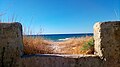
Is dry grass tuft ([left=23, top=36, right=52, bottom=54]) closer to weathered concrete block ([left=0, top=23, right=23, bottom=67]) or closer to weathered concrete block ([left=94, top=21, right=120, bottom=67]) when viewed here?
weathered concrete block ([left=0, top=23, right=23, bottom=67])

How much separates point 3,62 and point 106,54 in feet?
6.22

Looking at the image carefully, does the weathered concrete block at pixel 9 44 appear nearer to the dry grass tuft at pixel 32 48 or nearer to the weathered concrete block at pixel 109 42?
the dry grass tuft at pixel 32 48

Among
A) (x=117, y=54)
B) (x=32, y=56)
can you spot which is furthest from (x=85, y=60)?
(x=32, y=56)

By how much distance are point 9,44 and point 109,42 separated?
1.83m

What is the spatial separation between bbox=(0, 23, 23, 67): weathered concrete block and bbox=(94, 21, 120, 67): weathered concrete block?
152cm

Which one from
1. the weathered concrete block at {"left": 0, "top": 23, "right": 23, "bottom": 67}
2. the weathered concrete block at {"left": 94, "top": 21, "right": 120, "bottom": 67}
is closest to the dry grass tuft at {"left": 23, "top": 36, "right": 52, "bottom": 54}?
the weathered concrete block at {"left": 0, "top": 23, "right": 23, "bottom": 67}

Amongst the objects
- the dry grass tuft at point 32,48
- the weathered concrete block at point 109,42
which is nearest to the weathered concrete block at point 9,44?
the dry grass tuft at point 32,48

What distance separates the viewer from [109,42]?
4629 mm

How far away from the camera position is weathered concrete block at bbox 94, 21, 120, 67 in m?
4.62

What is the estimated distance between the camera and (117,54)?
4.65m

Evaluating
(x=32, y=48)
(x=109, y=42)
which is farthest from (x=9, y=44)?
(x=109, y=42)

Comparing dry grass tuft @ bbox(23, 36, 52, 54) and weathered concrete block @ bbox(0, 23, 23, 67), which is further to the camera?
dry grass tuft @ bbox(23, 36, 52, 54)

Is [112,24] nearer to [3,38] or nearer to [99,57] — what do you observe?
[99,57]

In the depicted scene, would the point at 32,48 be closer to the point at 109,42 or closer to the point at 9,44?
the point at 9,44
